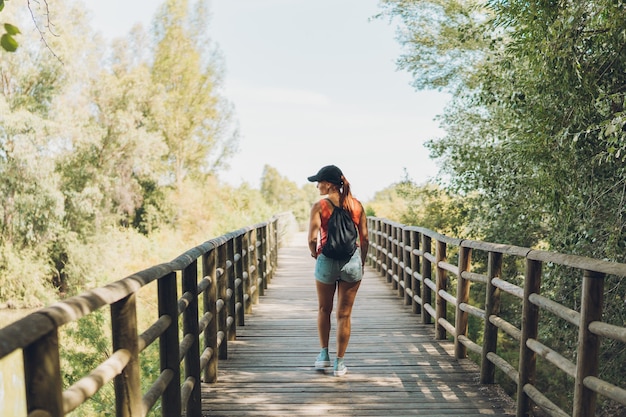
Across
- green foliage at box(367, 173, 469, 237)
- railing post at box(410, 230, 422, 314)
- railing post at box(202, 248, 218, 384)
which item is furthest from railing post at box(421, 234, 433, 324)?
green foliage at box(367, 173, 469, 237)

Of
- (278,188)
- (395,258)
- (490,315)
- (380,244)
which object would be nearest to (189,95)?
(380,244)

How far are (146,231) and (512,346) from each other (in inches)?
940

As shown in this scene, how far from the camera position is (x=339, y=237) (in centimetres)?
479

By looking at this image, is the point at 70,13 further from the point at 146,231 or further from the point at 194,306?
the point at 194,306

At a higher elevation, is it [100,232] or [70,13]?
[70,13]

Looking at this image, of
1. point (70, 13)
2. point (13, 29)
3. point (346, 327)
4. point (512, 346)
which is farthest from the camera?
point (70, 13)

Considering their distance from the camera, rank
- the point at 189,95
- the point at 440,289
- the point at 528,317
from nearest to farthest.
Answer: the point at 528,317 → the point at 440,289 → the point at 189,95

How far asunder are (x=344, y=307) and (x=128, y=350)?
2.60m

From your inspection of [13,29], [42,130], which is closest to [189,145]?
[42,130]

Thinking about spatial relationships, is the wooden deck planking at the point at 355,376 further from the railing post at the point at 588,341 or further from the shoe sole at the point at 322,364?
the railing post at the point at 588,341

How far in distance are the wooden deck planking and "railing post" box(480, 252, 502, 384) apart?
120 millimetres

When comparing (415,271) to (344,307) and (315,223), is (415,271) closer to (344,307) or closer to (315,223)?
(344,307)

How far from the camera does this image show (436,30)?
1614 centimetres

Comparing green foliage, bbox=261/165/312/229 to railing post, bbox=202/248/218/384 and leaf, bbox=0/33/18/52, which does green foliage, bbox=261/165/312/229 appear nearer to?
railing post, bbox=202/248/218/384
